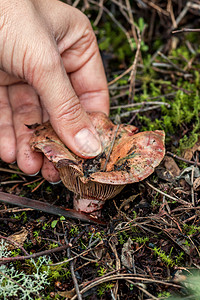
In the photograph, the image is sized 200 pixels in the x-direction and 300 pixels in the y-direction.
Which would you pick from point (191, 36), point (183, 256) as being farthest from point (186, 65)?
point (183, 256)

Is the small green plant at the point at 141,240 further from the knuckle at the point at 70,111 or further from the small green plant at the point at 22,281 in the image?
the knuckle at the point at 70,111

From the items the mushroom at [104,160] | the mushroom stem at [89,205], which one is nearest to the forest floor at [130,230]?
the mushroom stem at [89,205]

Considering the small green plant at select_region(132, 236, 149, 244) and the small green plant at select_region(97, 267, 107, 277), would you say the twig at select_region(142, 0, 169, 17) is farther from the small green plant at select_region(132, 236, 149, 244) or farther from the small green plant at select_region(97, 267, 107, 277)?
the small green plant at select_region(97, 267, 107, 277)

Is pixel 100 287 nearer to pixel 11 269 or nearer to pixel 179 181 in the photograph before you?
pixel 11 269

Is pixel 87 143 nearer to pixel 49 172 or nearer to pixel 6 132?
pixel 49 172

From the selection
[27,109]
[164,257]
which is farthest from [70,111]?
[164,257]

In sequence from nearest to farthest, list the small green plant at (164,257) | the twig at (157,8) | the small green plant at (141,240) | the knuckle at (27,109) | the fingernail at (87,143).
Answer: the small green plant at (164,257)
the small green plant at (141,240)
the fingernail at (87,143)
the knuckle at (27,109)
the twig at (157,8)
